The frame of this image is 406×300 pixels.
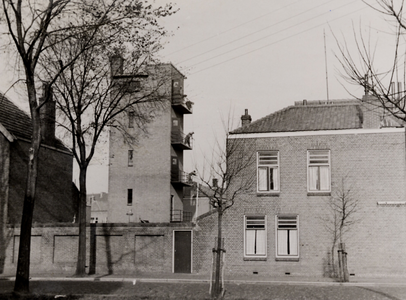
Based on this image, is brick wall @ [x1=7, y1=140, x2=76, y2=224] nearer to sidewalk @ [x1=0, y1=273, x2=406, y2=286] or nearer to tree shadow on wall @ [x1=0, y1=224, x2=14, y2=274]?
tree shadow on wall @ [x1=0, y1=224, x2=14, y2=274]

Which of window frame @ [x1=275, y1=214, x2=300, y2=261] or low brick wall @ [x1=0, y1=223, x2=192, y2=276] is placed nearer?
window frame @ [x1=275, y1=214, x2=300, y2=261]

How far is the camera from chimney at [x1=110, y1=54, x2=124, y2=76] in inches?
1017

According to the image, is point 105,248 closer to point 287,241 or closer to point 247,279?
point 247,279

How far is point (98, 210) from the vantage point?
85.8 metres

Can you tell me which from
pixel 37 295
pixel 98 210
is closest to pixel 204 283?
pixel 37 295

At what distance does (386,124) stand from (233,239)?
9962mm

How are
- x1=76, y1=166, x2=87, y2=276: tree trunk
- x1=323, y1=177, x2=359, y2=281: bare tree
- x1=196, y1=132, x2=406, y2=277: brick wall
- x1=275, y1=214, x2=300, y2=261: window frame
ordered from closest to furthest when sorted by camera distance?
x1=76, y1=166, x2=87, y2=276: tree trunk < x1=196, y1=132, x2=406, y2=277: brick wall < x1=323, y1=177, x2=359, y2=281: bare tree < x1=275, y1=214, x2=300, y2=261: window frame

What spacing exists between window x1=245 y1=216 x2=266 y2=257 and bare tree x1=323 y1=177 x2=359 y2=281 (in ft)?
10.5

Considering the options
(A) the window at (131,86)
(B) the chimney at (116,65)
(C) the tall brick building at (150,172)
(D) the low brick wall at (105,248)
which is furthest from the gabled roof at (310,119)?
(C) the tall brick building at (150,172)

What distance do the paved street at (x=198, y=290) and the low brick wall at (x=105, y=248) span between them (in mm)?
5516

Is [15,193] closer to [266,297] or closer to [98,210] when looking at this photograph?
[266,297]

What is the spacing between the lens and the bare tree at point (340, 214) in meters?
26.8

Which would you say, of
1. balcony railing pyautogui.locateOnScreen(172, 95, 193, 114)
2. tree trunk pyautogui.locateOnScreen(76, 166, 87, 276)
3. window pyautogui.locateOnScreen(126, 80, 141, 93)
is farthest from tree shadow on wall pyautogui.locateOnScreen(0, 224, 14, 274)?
balcony railing pyautogui.locateOnScreen(172, 95, 193, 114)

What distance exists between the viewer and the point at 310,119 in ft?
96.8
